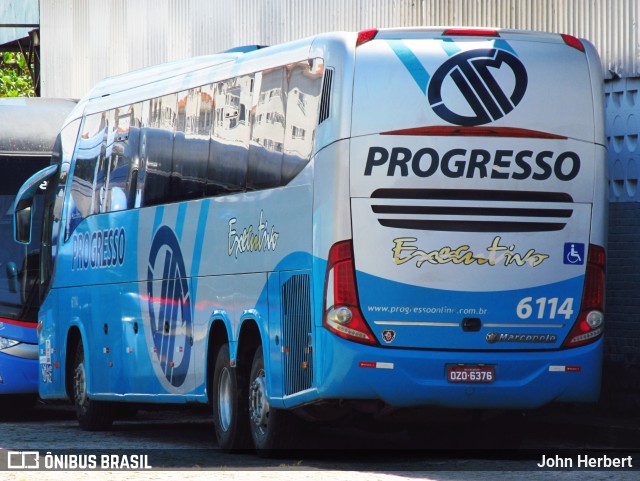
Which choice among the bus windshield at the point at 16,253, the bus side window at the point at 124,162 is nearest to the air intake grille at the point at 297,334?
the bus side window at the point at 124,162

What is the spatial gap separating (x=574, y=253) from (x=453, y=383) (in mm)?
1407

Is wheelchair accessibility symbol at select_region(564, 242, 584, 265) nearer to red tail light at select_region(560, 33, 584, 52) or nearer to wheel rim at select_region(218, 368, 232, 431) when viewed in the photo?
red tail light at select_region(560, 33, 584, 52)

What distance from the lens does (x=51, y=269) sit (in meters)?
19.6

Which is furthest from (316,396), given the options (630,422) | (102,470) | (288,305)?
(630,422)

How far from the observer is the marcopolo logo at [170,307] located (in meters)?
15.4

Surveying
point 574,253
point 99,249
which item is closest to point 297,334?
point 574,253

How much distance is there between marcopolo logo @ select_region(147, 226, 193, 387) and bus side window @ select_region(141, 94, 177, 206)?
415 millimetres

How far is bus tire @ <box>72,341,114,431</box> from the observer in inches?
717

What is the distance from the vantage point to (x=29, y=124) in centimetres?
2175

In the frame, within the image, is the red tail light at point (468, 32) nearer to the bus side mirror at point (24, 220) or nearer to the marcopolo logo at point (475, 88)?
the marcopolo logo at point (475, 88)

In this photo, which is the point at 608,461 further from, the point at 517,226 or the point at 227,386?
the point at 227,386

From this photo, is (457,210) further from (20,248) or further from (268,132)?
(20,248)

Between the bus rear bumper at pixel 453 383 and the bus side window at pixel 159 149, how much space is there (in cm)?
400

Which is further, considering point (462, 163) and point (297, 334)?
point (297, 334)
